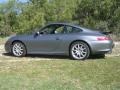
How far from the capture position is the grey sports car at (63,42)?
48.5ft

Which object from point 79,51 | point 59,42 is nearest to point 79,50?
point 79,51

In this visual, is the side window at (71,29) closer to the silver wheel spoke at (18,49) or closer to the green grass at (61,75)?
the green grass at (61,75)

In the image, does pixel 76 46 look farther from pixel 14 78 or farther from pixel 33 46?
pixel 14 78

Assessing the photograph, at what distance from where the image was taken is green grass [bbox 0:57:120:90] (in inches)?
416

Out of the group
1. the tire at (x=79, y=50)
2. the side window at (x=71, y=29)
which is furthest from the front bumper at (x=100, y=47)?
the side window at (x=71, y=29)

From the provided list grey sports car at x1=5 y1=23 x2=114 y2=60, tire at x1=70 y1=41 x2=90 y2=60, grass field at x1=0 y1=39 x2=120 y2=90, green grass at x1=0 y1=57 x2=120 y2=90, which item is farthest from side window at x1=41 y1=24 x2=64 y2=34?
green grass at x1=0 y1=57 x2=120 y2=90

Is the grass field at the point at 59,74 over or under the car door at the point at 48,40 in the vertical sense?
under

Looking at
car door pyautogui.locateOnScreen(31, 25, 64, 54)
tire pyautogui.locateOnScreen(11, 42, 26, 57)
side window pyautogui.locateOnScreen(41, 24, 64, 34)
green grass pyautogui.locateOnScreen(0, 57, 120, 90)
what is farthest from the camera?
tire pyautogui.locateOnScreen(11, 42, 26, 57)

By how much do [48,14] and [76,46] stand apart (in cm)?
1445

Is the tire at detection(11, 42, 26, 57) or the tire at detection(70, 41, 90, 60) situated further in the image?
the tire at detection(11, 42, 26, 57)

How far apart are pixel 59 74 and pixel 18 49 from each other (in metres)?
4.25

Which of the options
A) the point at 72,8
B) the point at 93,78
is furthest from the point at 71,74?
the point at 72,8

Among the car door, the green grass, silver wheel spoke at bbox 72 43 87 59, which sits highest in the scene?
the car door

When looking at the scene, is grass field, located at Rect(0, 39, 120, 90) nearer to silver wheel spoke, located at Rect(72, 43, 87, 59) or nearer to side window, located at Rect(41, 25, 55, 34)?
silver wheel spoke, located at Rect(72, 43, 87, 59)
